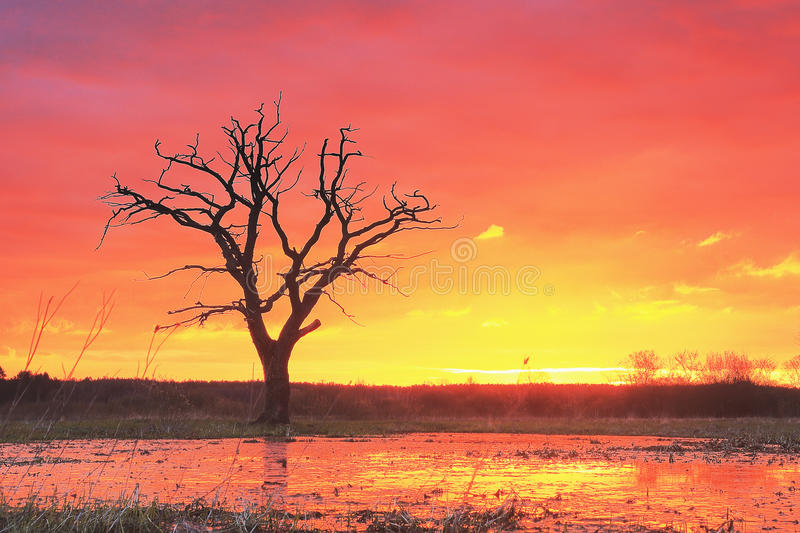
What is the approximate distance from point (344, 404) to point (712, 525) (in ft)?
112

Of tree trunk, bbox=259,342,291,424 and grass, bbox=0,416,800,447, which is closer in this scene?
grass, bbox=0,416,800,447

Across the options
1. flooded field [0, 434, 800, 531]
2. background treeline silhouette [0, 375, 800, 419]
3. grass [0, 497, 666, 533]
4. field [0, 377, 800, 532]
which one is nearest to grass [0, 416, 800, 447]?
field [0, 377, 800, 532]

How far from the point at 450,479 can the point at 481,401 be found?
3368cm

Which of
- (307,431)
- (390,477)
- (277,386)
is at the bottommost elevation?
(390,477)

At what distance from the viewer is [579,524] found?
7.90m

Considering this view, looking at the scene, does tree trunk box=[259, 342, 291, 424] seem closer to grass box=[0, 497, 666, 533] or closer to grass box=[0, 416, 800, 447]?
grass box=[0, 416, 800, 447]

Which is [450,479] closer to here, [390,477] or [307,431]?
[390,477]

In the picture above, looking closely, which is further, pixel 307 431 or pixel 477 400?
pixel 477 400

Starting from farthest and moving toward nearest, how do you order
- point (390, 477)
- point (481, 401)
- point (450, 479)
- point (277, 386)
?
point (481, 401)
point (277, 386)
point (390, 477)
point (450, 479)

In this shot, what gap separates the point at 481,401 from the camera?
4497 centimetres

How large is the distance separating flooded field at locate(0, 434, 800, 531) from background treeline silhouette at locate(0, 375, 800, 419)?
855 inches

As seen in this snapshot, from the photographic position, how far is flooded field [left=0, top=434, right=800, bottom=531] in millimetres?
8773

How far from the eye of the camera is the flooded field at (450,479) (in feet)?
28.8

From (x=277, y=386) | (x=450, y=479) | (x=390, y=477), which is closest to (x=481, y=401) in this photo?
(x=277, y=386)
